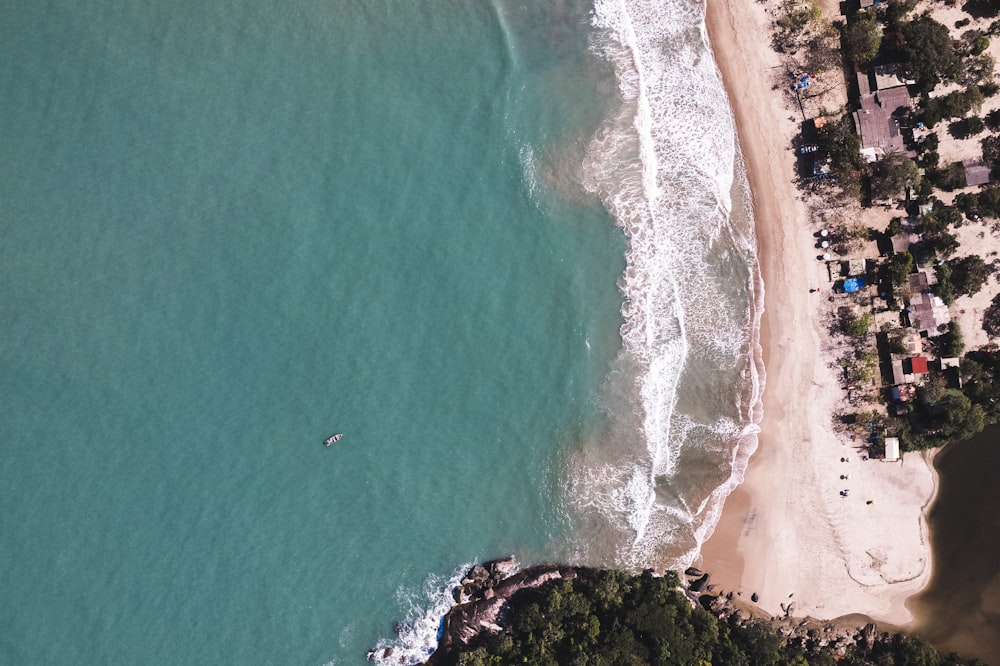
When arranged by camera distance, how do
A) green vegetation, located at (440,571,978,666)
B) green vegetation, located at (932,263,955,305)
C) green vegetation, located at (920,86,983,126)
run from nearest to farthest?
green vegetation, located at (440,571,978,666), green vegetation, located at (920,86,983,126), green vegetation, located at (932,263,955,305)

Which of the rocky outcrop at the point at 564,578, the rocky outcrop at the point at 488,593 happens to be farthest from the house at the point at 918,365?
the rocky outcrop at the point at 488,593

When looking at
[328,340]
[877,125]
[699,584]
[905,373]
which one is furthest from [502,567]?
[877,125]

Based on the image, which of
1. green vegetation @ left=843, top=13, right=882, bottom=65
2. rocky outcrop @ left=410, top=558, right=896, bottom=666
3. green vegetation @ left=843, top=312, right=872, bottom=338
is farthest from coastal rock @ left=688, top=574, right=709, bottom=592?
green vegetation @ left=843, top=13, right=882, bottom=65

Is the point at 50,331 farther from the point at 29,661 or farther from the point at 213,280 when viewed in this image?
the point at 29,661

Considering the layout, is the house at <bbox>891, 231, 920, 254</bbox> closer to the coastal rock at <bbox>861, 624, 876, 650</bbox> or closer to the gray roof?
the gray roof

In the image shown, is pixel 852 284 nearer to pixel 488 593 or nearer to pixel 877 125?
pixel 877 125

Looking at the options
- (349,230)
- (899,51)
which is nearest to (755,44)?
(899,51)

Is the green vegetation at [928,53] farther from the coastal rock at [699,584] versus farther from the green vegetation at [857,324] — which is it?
the coastal rock at [699,584]
